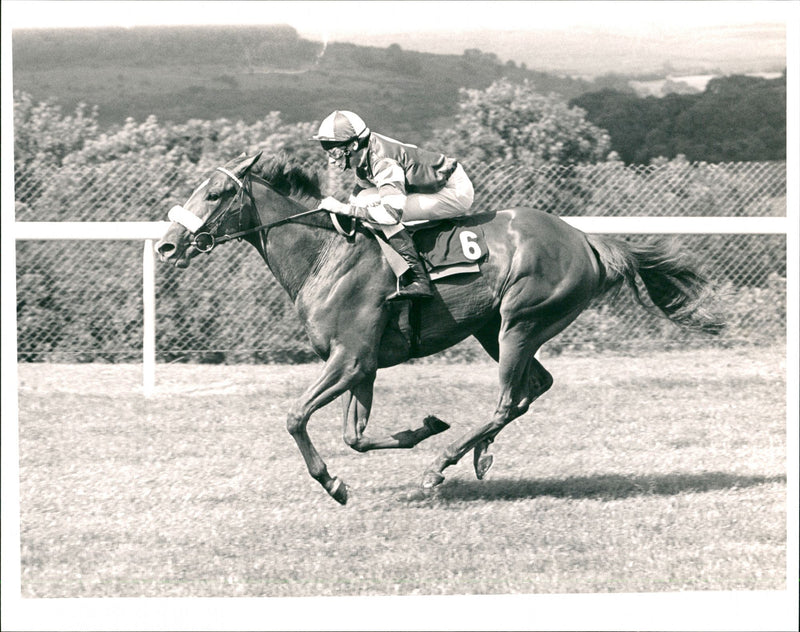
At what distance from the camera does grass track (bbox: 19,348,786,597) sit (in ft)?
16.0

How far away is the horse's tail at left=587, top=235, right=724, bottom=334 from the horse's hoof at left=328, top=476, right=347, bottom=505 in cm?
182

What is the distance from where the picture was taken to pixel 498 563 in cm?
493

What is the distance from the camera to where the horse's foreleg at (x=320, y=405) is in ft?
17.6

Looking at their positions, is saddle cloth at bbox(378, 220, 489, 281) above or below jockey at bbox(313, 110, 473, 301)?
below

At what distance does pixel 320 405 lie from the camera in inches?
215

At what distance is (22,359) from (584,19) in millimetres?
6789

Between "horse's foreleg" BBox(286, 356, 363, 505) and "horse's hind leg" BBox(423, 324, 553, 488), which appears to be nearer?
"horse's foreleg" BBox(286, 356, 363, 505)

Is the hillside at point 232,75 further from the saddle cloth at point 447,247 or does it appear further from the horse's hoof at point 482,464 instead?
the horse's hoof at point 482,464

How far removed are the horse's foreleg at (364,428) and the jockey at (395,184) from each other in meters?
0.56

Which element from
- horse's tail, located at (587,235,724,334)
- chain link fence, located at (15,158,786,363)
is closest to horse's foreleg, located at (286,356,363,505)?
horse's tail, located at (587,235,724,334)

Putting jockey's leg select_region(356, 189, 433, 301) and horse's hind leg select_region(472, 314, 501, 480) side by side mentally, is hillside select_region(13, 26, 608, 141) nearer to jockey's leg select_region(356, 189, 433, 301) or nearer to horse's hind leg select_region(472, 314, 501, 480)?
horse's hind leg select_region(472, 314, 501, 480)

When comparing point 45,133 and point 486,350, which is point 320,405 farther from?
point 45,133

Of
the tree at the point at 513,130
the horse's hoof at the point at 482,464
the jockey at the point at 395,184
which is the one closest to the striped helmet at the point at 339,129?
the jockey at the point at 395,184

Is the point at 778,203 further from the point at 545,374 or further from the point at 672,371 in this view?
the point at 545,374
